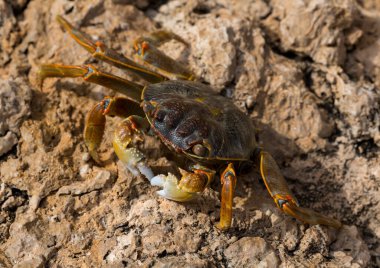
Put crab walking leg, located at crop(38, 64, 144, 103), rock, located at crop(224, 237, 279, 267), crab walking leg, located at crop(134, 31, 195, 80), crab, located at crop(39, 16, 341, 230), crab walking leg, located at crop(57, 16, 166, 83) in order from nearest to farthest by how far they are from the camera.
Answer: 1. rock, located at crop(224, 237, 279, 267)
2. crab, located at crop(39, 16, 341, 230)
3. crab walking leg, located at crop(38, 64, 144, 103)
4. crab walking leg, located at crop(57, 16, 166, 83)
5. crab walking leg, located at crop(134, 31, 195, 80)

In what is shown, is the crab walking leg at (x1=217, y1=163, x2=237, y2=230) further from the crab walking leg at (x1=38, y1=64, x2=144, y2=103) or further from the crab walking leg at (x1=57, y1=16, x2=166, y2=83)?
the crab walking leg at (x1=57, y1=16, x2=166, y2=83)

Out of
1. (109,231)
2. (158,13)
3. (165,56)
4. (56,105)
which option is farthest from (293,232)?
(158,13)

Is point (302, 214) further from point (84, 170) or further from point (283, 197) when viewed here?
point (84, 170)

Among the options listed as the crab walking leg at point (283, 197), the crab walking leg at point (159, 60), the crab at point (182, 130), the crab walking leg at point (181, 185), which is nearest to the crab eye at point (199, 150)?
the crab at point (182, 130)

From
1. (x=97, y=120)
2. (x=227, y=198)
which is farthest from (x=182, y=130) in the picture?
(x=97, y=120)

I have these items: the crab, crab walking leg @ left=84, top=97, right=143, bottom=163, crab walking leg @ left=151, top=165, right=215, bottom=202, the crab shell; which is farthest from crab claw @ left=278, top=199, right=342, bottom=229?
crab walking leg @ left=84, top=97, right=143, bottom=163

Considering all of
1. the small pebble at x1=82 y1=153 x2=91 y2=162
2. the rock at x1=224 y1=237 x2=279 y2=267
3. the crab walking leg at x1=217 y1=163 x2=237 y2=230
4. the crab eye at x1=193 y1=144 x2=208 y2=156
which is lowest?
the rock at x1=224 y1=237 x2=279 y2=267

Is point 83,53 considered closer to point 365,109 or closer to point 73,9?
point 73,9
